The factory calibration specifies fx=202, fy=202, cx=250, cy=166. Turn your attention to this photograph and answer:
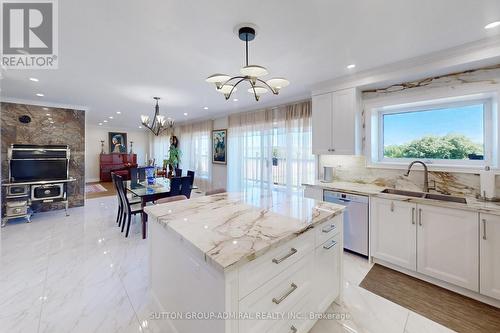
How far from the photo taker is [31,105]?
4.45m

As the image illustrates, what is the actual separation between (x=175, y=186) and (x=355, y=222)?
9.64ft

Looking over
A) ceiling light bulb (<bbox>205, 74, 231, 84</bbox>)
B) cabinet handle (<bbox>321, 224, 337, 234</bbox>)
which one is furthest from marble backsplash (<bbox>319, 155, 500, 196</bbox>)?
ceiling light bulb (<bbox>205, 74, 231, 84</bbox>)

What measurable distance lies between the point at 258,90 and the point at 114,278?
268cm

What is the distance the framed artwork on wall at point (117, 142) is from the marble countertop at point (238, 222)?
9.71 metres

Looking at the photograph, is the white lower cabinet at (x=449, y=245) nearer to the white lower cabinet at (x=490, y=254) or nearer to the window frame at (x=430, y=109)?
the white lower cabinet at (x=490, y=254)

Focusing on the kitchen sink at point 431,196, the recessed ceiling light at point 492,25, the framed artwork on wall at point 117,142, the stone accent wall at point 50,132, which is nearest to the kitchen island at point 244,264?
the kitchen sink at point 431,196

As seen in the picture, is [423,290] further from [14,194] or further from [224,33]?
[14,194]

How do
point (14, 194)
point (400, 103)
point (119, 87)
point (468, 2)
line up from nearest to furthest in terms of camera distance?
point (468, 2)
point (400, 103)
point (119, 87)
point (14, 194)

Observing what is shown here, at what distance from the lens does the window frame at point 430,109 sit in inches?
93.8

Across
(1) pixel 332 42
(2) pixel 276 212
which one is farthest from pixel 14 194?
(1) pixel 332 42

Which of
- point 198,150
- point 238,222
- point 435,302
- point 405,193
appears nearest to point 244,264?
point 238,222

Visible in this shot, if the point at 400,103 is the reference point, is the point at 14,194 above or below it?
below

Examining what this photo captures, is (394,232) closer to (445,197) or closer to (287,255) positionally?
(445,197)

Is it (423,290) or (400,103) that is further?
(400,103)
